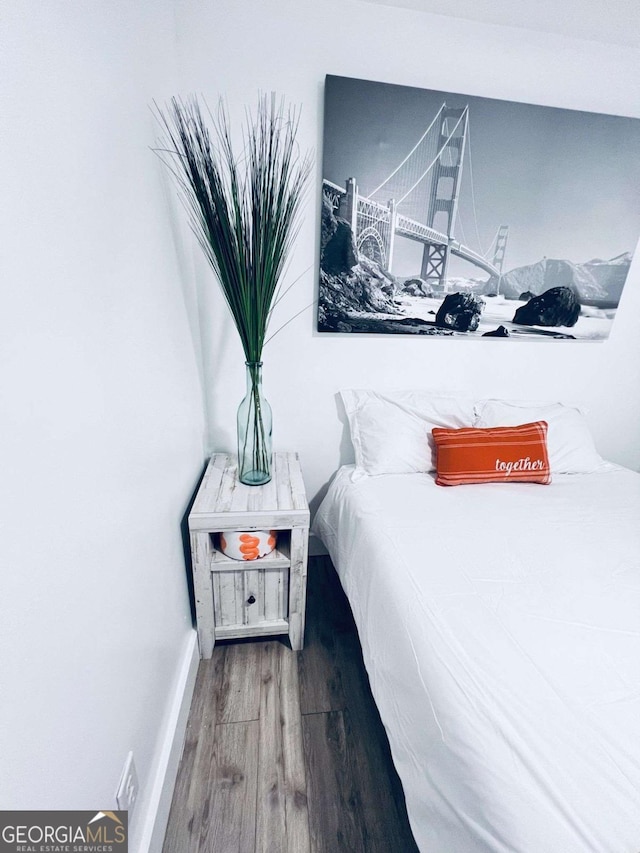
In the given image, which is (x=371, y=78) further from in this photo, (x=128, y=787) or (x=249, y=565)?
(x=128, y=787)

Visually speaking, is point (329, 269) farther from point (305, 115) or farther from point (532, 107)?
point (532, 107)

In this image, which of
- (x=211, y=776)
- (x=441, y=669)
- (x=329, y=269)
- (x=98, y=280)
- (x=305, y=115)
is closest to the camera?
(x=98, y=280)

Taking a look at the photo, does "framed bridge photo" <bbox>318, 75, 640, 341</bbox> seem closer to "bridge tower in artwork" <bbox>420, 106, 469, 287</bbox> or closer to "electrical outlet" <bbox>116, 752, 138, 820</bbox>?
"bridge tower in artwork" <bbox>420, 106, 469, 287</bbox>

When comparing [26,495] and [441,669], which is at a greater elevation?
[26,495]

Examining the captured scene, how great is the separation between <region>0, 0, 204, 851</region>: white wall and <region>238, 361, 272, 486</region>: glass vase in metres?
0.39

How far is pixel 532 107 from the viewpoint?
1.46 m

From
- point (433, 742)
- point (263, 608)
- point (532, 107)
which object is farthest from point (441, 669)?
point (532, 107)

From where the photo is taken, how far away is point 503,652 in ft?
2.78

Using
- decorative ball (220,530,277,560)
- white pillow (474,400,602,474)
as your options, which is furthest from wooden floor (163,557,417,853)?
white pillow (474,400,602,474)

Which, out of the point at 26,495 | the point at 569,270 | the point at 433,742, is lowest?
the point at 433,742

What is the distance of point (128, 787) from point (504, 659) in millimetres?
872

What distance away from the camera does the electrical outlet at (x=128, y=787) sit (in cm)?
77

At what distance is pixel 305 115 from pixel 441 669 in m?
1.83

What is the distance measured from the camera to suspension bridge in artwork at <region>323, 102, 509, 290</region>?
1.44 m
